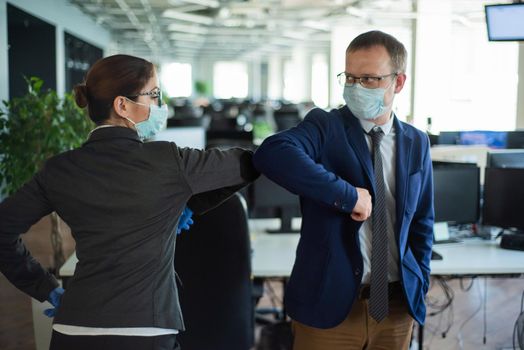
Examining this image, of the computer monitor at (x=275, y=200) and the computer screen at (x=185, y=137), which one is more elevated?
the computer screen at (x=185, y=137)

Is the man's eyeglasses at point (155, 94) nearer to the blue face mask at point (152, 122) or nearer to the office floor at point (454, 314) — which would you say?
the blue face mask at point (152, 122)

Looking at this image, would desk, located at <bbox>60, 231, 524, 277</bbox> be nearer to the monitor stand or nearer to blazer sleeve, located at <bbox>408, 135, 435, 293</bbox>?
the monitor stand

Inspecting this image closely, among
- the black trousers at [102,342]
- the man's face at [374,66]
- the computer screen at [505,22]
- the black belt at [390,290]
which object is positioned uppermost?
the computer screen at [505,22]

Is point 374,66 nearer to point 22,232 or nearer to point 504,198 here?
point 22,232

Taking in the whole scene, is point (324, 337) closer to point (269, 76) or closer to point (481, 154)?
point (481, 154)

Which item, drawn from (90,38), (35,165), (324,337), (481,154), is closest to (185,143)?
(35,165)

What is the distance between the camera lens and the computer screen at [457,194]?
322 centimetres

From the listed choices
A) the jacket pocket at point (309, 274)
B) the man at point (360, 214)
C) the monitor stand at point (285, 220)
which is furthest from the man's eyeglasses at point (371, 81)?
the monitor stand at point (285, 220)

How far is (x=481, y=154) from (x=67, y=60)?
928 cm

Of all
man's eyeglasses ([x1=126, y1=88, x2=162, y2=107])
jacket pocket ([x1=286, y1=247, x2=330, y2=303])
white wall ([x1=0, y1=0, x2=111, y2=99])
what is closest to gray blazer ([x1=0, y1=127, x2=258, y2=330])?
man's eyeglasses ([x1=126, y1=88, x2=162, y2=107])

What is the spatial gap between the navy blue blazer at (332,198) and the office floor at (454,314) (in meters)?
2.25

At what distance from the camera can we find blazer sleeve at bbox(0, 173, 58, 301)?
1.42 metres

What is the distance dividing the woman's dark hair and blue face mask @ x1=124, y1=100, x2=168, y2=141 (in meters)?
0.06

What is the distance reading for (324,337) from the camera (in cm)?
171
